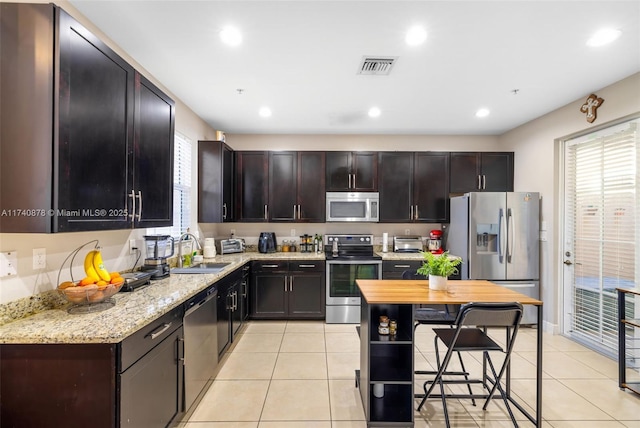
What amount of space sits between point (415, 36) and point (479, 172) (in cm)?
302

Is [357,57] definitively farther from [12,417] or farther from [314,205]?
[12,417]

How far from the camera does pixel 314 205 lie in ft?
15.0

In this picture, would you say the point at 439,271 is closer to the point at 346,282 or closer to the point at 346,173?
the point at 346,282

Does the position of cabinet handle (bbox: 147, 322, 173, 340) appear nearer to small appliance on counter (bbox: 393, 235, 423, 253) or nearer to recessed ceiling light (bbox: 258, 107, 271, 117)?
recessed ceiling light (bbox: 258, 107, 271, 117)

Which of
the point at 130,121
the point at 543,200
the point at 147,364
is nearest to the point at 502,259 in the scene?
the point at 543,200

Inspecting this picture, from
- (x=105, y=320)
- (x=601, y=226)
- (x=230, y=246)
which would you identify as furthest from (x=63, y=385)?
(x=601, y=226)

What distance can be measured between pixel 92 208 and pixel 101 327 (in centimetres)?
62

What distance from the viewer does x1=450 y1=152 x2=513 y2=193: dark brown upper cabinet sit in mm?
4574

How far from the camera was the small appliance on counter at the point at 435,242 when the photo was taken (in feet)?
15.0

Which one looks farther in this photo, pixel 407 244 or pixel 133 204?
pixel 407 244

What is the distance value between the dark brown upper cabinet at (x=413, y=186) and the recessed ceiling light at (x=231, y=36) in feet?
9.21

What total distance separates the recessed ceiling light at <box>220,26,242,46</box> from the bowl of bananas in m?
1.72

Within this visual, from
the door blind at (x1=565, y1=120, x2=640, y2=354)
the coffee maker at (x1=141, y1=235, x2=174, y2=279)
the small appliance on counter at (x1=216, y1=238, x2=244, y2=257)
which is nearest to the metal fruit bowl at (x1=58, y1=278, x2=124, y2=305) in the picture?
the coffee maker at (x1=141, y1=235, x2=174, y2=279)

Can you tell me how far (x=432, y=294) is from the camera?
2.21 meters
